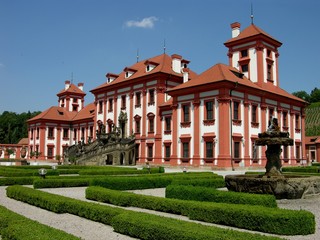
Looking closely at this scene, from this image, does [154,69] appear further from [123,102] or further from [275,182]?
[275,182]

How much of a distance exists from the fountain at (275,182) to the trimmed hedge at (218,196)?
1.92 metres

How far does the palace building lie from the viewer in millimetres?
30625

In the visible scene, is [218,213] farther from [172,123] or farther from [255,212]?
[172,123]

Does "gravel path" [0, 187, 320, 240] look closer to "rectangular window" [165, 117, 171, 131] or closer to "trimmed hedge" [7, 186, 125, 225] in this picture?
"trimmed hedge" [7, 186, 125, 225]

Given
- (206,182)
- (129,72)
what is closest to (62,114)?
(129,72)

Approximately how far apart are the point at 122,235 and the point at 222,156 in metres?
23.1

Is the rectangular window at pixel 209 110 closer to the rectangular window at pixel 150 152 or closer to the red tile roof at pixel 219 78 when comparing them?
the red tile roof at pixel 219 78

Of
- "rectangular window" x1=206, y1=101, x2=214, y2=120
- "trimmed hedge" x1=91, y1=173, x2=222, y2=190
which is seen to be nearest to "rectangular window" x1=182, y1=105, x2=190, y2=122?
"rectangular window" x1=206, y1=101, x2=214, y2=120

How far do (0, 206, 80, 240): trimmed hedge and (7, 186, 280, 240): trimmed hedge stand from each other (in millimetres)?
1516

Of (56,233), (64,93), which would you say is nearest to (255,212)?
(56,233)

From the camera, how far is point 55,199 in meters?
10.0

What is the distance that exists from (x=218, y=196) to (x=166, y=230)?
4.25 m

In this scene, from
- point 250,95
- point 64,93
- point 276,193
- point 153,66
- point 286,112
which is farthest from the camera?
point 64,93

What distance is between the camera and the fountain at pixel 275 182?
11.2m
